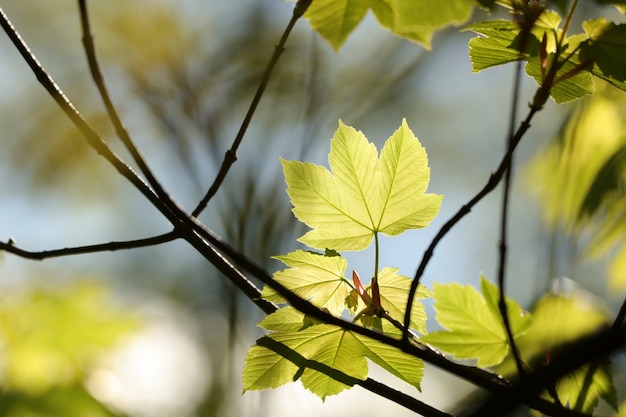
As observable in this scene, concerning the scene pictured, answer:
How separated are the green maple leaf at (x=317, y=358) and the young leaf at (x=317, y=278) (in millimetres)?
44

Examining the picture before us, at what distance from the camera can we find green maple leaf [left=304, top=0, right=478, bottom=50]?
472 millimetres

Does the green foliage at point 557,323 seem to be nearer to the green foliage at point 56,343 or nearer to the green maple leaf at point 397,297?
the green maple leaf at point 397,297

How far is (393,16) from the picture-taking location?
52 cm

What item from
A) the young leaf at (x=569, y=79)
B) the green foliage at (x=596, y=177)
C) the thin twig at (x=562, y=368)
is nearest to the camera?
the thin twig at (x=562, y=368)

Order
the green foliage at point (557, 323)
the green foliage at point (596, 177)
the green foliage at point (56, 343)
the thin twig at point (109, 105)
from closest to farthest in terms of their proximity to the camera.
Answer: the thin twig at point (109, 105) → the green foliage at point (557, 323) → the green foliage at point (596, 177) → the green foliage at point (56, 343)

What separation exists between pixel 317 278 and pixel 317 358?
85 millimetres

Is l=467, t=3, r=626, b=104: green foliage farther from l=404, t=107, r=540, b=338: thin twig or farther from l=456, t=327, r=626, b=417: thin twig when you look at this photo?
l=456, t=327, r=626, b=417: thin twig

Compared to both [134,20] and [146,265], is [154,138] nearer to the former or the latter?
[134,20]

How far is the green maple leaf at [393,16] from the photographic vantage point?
1.55 feet

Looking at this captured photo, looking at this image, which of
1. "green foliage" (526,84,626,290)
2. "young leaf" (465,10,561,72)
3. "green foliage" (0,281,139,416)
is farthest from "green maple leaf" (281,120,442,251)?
"green foliage" (0,281,139,416)

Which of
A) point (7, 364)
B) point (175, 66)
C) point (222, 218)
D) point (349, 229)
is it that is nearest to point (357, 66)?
point (175, 66)

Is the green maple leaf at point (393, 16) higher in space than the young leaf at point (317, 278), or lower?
higher

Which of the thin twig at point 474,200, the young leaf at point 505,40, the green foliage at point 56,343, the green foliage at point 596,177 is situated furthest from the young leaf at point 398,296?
the green foliage at point 56,343

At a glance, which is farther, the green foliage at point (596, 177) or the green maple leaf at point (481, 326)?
the green foliage at point (596, 177)
